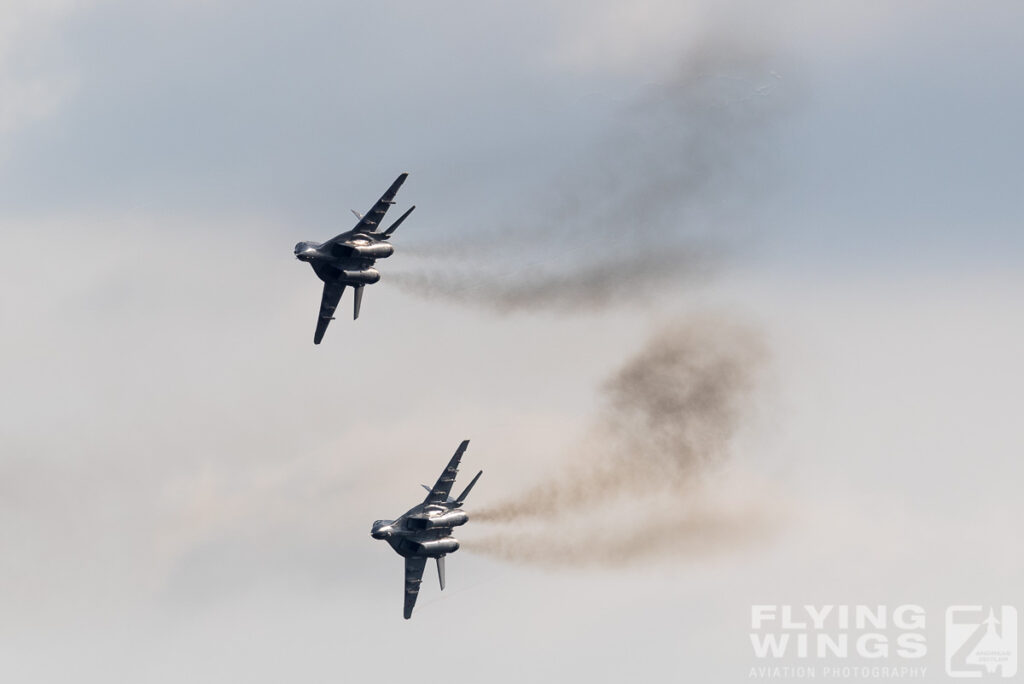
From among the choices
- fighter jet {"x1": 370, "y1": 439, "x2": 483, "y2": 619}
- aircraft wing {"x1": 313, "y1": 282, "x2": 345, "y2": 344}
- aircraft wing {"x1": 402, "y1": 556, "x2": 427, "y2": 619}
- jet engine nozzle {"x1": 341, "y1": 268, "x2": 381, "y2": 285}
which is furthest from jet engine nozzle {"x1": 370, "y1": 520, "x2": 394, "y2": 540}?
jet engine nozzle {"x1": 341, "y1": 268, "x2": 381, "y2": 285}

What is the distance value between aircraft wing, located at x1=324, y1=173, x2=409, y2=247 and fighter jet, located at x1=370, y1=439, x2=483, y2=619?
13863mm

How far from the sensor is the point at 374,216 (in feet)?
436

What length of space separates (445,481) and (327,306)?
12.5 meters

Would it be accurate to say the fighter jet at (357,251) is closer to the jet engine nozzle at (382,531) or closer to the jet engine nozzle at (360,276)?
the jet engine nozzle at (360,276)

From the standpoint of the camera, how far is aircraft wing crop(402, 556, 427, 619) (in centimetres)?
14138

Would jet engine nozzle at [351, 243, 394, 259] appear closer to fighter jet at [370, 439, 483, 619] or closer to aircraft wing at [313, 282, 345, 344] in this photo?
aircraft wing at [313, 282, 345, 344]

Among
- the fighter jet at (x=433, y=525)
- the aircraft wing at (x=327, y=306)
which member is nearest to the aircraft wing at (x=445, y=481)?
the fighter jet at (x=433, y=525)

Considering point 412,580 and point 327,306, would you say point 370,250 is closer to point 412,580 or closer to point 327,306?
point 327,306

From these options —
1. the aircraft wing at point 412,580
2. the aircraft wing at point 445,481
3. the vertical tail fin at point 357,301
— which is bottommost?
Result: the aircraft wing at point 412,580

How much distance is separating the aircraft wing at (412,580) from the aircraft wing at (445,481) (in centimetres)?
588

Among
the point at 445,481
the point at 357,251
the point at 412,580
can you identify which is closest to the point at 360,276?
the point at 357,251

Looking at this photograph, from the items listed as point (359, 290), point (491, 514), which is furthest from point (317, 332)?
point (491, 514)

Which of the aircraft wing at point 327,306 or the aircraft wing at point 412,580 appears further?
the aircraft wing at point 412,580

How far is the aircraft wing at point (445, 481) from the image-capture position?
136500 millimetres
